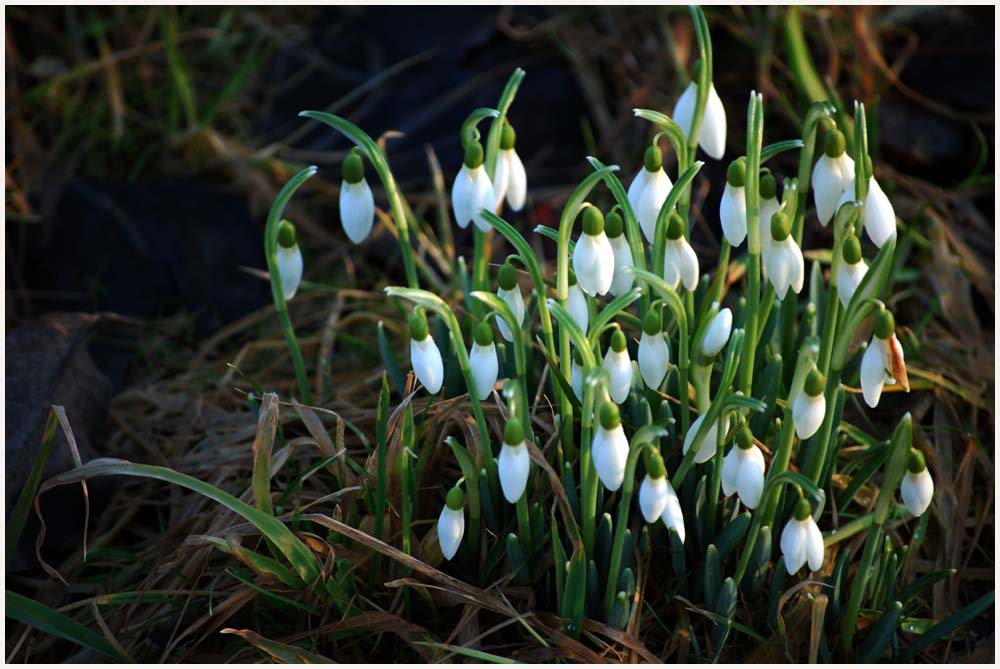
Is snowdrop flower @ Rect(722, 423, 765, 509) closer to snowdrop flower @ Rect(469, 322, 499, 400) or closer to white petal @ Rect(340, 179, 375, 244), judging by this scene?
snowdrop flower @ Rect(469, 322, 499, 400)

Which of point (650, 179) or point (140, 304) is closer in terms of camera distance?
point (650, 179)

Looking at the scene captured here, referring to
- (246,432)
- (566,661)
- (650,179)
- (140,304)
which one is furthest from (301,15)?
(566,661)

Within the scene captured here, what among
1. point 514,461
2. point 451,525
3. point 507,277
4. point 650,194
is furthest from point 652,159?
point 451,525

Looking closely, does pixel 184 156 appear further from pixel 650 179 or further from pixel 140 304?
pixel 650 179

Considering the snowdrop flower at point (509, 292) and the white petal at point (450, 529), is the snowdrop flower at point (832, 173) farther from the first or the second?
the white petal at point (450, 529)

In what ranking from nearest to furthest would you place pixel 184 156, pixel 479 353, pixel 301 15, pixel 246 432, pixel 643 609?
pixel 479 353 < pixel 643 609 < pixel 246 432 < pixel 184 156 < pixel 301 15

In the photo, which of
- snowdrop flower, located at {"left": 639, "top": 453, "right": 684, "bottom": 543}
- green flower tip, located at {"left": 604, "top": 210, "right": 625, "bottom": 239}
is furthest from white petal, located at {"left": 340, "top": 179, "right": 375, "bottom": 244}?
snowdrop flower, located at {"left": 639, "top": 453, "right": 684, "bottom": 543}

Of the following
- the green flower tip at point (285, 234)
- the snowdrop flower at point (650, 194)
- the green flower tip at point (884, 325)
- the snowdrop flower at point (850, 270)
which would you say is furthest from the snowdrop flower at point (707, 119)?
the green flower tip at point (285, 234)
